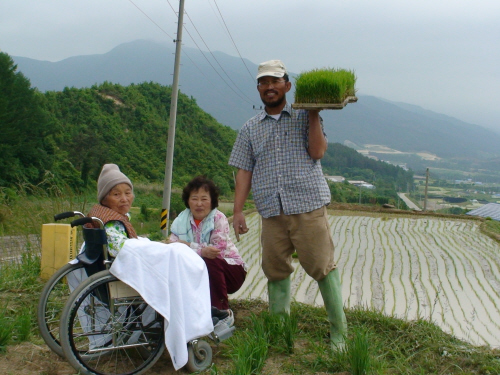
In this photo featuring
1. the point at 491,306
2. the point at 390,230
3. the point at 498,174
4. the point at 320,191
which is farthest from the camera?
the point at 498,174

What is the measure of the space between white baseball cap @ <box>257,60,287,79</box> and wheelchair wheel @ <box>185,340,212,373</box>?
1.56m

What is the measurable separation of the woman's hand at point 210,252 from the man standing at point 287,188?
0.78 ft

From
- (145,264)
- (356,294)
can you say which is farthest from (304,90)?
(356,294)

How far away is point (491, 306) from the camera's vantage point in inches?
299

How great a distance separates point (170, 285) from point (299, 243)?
2.80 feet

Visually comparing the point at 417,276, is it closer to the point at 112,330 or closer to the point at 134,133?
the point at 112,330

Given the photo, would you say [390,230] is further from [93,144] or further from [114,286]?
[93,144]

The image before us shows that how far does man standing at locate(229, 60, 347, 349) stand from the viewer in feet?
10.8

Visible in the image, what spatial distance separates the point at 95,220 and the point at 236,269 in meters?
0.97

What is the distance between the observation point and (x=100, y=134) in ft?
119

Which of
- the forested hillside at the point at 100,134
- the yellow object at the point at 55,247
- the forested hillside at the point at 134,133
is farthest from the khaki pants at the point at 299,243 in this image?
the forested hillside at the point at 134,133

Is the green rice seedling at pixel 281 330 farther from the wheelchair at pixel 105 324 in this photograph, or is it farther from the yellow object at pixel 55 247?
the yellow object at pixel 55 247

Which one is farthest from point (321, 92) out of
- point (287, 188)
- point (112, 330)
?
point (112, 330)

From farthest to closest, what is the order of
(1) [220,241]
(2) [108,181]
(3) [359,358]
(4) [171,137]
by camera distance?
(4) [171,137] → (1) [220,241] → (2) [108,181] → (3) [359,358]
